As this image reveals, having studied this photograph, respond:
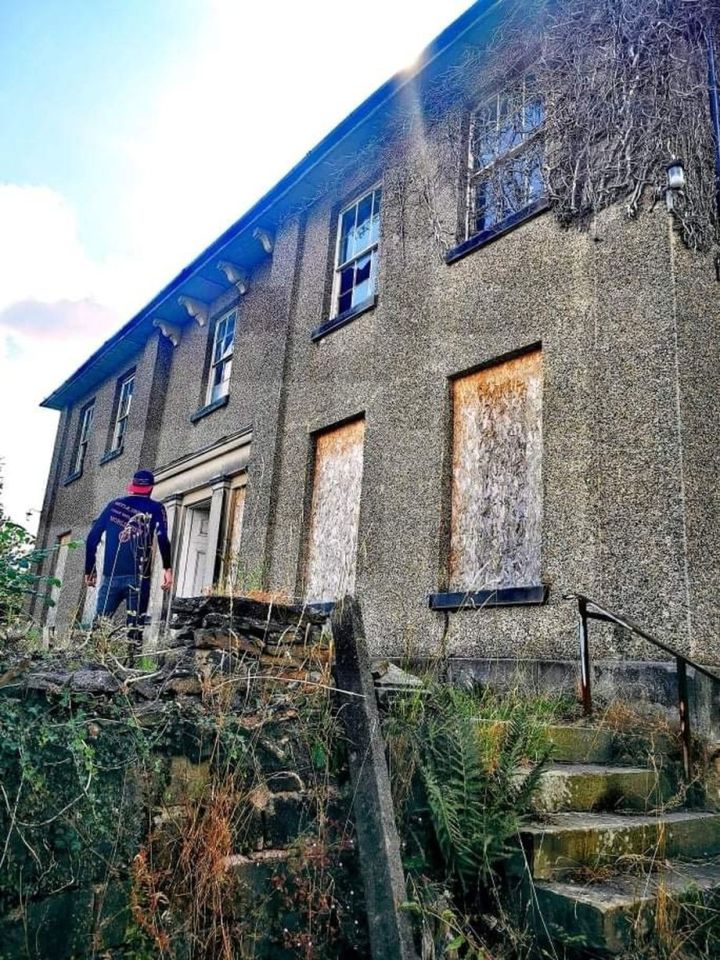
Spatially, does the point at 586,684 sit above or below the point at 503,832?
above

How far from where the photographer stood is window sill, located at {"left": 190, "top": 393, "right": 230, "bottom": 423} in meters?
11.4

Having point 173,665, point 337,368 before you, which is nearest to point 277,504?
point 337,368

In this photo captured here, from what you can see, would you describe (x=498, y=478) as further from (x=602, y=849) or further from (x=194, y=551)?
(x=194, y=551)

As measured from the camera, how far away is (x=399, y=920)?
9.07 ft

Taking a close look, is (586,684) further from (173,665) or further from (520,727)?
(173,665)

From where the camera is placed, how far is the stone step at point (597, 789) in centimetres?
380

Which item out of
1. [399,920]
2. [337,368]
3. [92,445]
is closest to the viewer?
[399,920]

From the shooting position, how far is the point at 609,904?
288cm

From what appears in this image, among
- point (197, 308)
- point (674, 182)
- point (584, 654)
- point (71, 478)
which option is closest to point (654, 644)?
point (584, 654)

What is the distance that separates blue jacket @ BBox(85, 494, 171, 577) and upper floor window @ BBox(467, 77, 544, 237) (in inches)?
176

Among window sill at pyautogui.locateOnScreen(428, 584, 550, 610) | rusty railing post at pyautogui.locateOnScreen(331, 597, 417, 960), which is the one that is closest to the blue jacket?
window sill at pyautogui.locateOnScreen(428, 584, 550, 610)

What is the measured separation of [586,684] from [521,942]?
84.9 inches

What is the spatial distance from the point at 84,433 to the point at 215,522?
27.0 ft

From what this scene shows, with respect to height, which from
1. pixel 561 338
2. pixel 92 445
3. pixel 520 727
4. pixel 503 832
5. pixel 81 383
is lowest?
pixel 503 832
